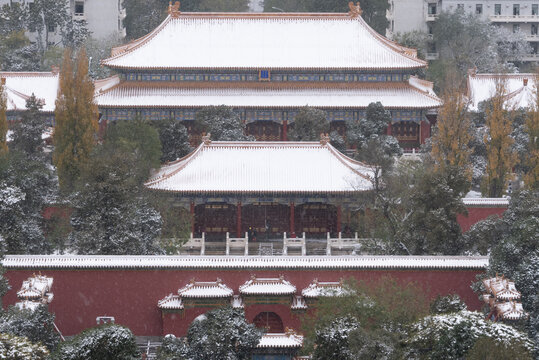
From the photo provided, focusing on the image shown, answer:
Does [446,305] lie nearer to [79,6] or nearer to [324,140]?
[324,140]

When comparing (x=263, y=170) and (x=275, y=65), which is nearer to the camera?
(x=263, y=170)

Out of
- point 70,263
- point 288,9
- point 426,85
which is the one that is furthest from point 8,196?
point 288,9

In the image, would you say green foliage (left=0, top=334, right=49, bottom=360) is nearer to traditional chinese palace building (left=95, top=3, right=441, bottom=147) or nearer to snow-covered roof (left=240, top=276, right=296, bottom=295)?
snow-covered roof (left=240, top=276, right=296, bottom=295)

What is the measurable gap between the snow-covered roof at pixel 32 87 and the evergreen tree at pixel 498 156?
83.8ft

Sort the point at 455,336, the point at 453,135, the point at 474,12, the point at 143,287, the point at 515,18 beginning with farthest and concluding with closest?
the point at 515,18, the point at 474,12, the point at 453,135, the point at 143,287, the point at 455,336

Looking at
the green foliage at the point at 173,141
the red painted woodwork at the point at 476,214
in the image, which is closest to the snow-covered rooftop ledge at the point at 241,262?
the red painted woodwork at the point at 476,214

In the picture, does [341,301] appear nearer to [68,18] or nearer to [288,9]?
[68,18]

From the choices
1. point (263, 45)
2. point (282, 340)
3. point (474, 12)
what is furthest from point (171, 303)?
point (474, 12)

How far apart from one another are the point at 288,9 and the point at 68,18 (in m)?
17.5

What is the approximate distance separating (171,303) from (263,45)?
31.7 metres

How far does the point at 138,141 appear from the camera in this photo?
56.0 m

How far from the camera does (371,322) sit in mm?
35969

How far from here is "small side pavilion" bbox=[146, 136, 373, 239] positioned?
53562mm

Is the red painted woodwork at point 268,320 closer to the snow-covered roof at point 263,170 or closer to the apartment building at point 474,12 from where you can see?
the snow-covered roof at point 263,170
